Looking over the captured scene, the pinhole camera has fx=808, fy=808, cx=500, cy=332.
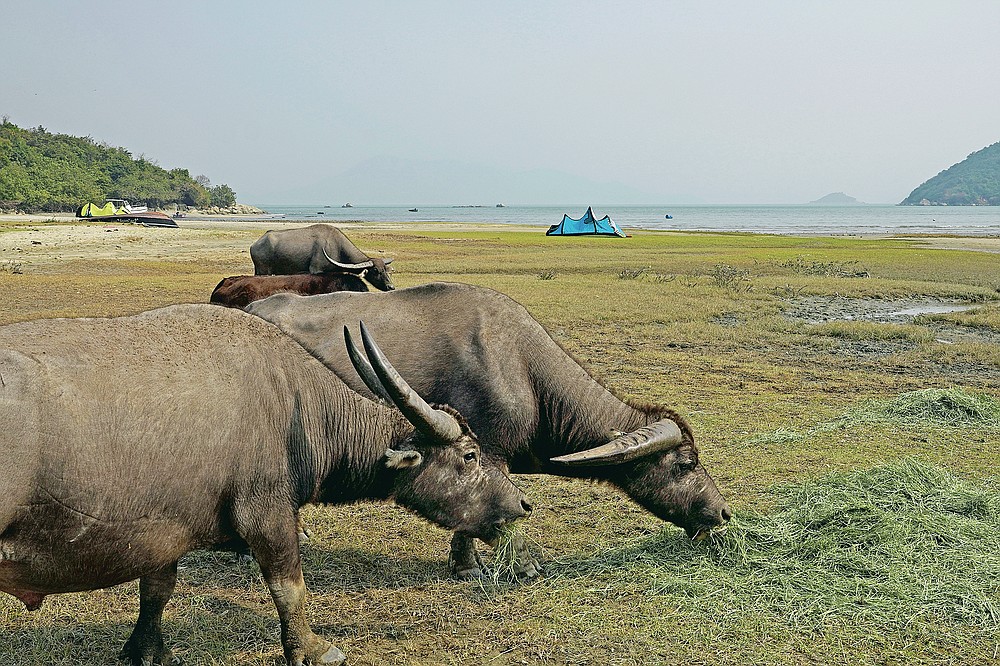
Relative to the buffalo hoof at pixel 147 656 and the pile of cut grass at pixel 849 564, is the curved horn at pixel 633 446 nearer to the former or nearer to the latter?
the pile of cut grass at pixel 849 564

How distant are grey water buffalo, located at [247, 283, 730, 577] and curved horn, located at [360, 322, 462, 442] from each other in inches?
35.4

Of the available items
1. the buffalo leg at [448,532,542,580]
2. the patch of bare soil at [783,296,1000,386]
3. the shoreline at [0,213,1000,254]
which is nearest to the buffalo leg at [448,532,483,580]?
the buffalo leg at [448,532,542,580]

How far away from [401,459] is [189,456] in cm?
112

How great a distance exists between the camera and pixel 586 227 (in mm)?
58094

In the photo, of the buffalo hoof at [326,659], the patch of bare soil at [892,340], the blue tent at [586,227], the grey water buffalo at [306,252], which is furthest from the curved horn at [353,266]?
the blue tent at [586,227]

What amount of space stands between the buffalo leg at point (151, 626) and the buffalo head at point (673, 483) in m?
2.79

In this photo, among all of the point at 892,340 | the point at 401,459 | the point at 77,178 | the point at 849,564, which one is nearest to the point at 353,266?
the point at 892,340

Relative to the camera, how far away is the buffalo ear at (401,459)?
4391mm

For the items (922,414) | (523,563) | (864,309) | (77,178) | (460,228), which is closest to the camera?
(523,563)

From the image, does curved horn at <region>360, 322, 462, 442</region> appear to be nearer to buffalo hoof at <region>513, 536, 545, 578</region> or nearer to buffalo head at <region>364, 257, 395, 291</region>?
buffalo hoof at <region>513, 536, 545, 578</region>

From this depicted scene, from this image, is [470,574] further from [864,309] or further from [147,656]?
[864,309]

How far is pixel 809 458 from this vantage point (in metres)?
7.68

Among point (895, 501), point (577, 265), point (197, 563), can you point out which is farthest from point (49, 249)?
point (895, 501)

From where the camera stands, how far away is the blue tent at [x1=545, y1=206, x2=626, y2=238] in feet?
186
